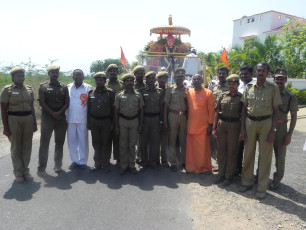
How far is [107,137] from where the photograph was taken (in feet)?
16.1

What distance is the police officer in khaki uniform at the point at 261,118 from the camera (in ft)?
12.6

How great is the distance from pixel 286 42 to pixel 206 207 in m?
20.6

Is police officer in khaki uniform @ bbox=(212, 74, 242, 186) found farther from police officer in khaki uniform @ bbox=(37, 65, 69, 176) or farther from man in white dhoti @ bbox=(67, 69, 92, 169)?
police officer in khaki uniform @ bbox=(37, 65, 69, 176)

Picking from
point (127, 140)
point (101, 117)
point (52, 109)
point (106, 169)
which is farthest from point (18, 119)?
point (127, 140)

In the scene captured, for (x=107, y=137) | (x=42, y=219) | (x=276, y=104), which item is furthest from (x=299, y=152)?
(x=42, y=219)

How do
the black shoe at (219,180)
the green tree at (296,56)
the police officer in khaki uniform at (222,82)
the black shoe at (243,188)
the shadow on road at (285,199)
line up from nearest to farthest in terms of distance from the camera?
1. the shadow on road at (285,199)
2. the black shoe at (243,188)
3. the black shoe at (219,180)
4. the police officer in khaki uniform at (222,82)
5. the green tree at (296,56)

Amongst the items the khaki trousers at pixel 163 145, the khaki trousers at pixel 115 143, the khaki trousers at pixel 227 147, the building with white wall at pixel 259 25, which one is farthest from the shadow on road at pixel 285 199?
the building with white wall at pixel 259 25

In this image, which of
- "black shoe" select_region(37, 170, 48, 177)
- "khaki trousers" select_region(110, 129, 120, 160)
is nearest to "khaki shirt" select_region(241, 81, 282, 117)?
"khaki trousers" select_region(110, 129, 120, 160)

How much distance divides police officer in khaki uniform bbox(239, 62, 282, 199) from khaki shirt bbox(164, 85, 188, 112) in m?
1.12

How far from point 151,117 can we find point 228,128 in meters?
1.39

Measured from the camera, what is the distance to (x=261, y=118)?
12.8 feet

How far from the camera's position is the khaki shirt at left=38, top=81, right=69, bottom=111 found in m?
4.73

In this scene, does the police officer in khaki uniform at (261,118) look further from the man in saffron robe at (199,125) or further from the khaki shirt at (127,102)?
the khaki shirt at (127,102)

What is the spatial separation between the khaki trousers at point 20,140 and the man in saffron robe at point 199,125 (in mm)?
2686
